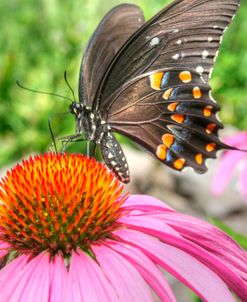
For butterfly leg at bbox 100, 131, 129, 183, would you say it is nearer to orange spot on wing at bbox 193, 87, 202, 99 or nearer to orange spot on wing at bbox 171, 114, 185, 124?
orange spot on wing at bbox 171, 114, 185, 124

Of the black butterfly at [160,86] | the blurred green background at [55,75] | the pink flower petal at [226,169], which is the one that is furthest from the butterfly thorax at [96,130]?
the blurred green background at [55,75]

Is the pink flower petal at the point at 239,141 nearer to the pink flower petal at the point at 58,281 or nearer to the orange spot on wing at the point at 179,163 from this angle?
the orange spot on wing at the point at 179,163

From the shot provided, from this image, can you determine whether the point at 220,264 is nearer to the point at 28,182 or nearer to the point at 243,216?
the point at 28,182

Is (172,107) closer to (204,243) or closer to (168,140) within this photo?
(168,140)

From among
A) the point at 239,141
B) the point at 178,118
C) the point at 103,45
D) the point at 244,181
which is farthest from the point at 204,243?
the point at 239,141

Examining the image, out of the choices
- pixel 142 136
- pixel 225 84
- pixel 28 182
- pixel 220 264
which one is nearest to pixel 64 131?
pixel 225 84

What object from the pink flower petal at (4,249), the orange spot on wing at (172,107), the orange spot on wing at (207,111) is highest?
the orange spot on wing at (172,107)

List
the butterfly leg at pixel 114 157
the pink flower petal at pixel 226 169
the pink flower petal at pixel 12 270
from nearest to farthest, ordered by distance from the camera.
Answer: the pink flower petal at pixel 12 270, the butterfly leg at pixel 114 157, the pink flower petal at pixel 226 169
